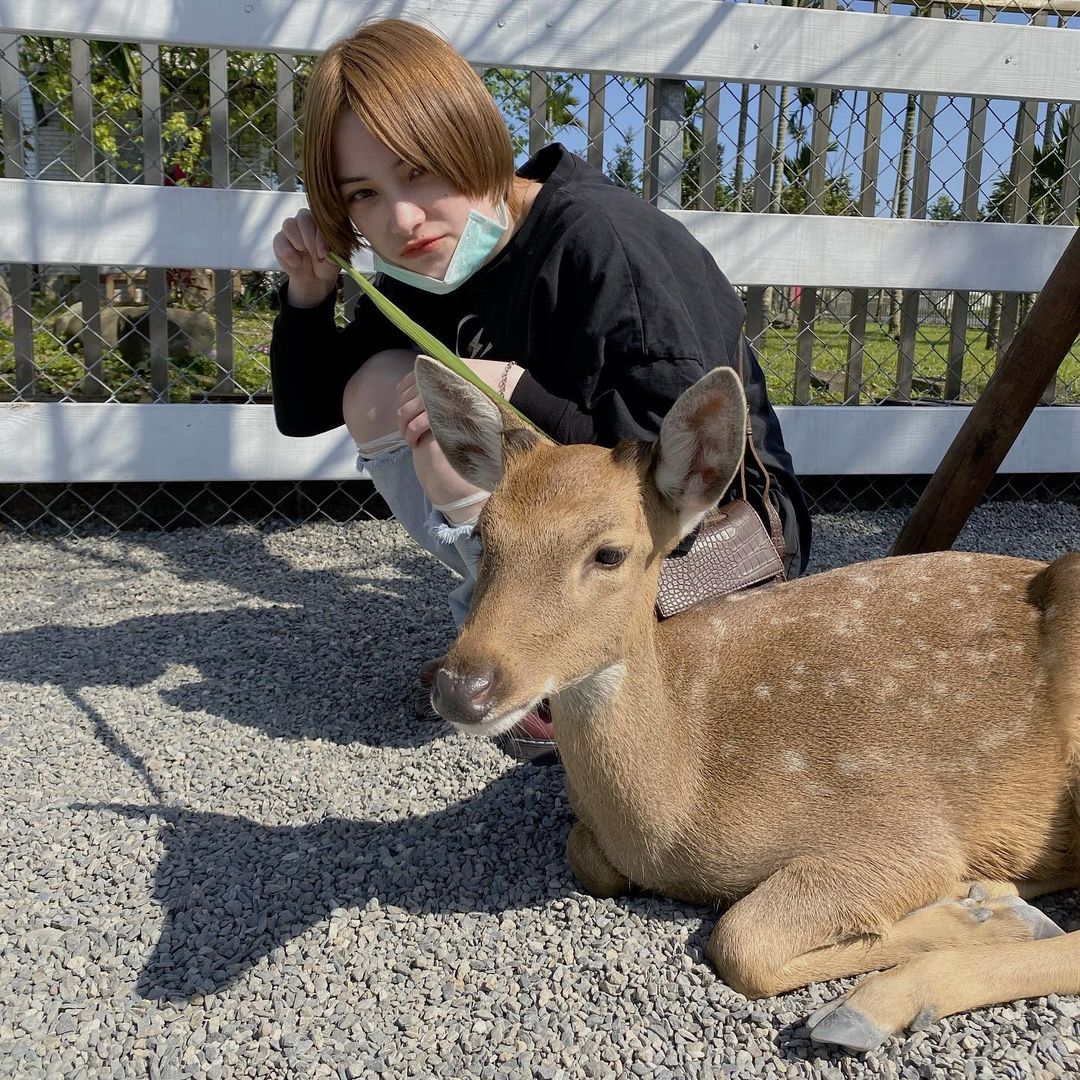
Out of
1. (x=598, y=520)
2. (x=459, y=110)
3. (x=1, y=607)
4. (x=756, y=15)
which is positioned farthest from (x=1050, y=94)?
(x=1, y=607)

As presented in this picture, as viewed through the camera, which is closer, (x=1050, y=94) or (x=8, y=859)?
(x=8, y=859)

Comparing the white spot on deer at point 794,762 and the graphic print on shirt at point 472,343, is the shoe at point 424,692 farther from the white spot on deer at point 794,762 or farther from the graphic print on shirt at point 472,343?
the white spot on deer at point 794,762

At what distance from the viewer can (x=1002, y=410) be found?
12.0 feet

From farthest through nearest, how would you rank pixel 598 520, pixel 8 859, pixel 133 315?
pixel 133 315 < pixel 8 859 < pixel 598 520

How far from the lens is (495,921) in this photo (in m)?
2.36

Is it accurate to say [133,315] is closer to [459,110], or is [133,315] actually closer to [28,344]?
[28,344]

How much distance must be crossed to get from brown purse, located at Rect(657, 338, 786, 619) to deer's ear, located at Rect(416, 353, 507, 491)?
500mm

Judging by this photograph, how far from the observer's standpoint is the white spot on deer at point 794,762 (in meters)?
2.29

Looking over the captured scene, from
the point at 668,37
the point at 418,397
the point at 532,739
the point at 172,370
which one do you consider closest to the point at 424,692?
the point at 532,739

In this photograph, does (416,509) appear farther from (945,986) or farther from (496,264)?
(945,986)

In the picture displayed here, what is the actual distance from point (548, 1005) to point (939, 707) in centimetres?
100

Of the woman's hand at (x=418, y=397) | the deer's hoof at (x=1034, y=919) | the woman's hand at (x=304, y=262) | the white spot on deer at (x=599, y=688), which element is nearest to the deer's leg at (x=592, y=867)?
the white spot on deer at (x=599, y=688)

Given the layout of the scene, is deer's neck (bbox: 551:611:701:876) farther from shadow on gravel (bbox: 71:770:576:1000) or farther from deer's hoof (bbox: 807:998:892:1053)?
deer's hoof (bbox: 807:998:892:1053)

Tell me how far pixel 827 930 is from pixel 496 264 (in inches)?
70.8
